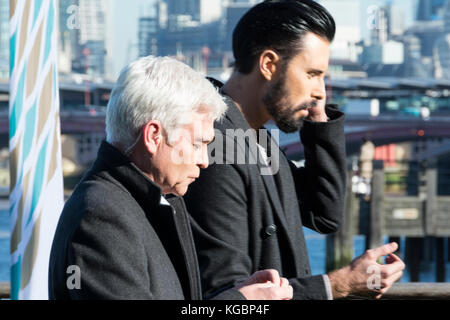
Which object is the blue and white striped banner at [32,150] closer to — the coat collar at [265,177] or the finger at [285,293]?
the coat collar at [265,177]

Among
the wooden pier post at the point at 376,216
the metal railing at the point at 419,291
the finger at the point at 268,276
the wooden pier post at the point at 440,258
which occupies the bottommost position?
the wooden pier post at the point at 440,258

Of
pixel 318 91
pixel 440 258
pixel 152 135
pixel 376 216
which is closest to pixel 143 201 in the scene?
pixel 152 135

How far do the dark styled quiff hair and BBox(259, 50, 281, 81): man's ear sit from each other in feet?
0.05

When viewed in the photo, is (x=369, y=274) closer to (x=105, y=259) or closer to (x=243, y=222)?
(x=243, y=222)

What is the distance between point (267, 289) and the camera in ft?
5.95

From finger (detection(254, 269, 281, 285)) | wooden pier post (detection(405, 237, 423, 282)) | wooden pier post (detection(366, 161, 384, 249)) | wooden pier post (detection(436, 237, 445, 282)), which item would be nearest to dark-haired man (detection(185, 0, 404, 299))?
finger (detection(254, 269, 281, 285))

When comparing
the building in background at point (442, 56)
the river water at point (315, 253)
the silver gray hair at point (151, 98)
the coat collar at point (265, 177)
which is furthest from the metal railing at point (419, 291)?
the building in background at point (442, 56)

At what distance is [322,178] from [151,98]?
3.38 ft

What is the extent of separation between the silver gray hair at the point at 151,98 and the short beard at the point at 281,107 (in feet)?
1.92

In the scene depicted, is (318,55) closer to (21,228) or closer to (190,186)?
(190,186)

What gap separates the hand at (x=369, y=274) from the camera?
2.04 meters

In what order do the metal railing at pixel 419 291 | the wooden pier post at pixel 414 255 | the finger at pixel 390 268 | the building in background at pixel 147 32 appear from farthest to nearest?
the building in background at pixel 147 32
the wooden pier post at pixel 414 255
the metal railing at pixel 419 291
the finger at pixel 390 268
